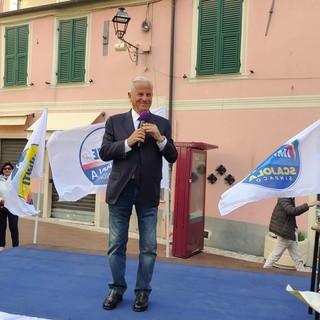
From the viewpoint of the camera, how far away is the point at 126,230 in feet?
10.8

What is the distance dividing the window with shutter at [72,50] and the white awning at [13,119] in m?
1.46

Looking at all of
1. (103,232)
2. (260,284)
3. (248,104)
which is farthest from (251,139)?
(260,284)

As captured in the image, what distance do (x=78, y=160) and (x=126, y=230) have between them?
3190mm

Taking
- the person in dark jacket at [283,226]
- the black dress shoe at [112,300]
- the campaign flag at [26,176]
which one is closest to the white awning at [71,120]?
the campaign flag at [26,176]

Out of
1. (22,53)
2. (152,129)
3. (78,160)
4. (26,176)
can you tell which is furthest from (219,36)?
(152,129)

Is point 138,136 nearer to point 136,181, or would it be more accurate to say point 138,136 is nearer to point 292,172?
point 136,181

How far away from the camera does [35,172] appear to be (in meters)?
6.34

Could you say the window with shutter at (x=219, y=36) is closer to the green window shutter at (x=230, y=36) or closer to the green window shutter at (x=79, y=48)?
the green window shutter at (x=230, y=36)

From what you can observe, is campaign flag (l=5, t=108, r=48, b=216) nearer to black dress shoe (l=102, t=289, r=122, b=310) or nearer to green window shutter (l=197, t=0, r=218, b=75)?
black dress shoe (l=102, t=289, r=122, b=310)

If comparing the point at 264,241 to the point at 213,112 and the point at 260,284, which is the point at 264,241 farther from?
the point at 260,284

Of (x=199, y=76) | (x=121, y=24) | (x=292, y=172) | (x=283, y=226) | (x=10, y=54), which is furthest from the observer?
(x=10, y=54)

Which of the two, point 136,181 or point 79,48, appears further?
point 79,48

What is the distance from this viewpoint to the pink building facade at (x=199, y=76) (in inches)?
334

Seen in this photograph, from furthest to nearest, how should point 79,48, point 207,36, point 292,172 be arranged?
point 79,48
point 207,36
point 292,172
